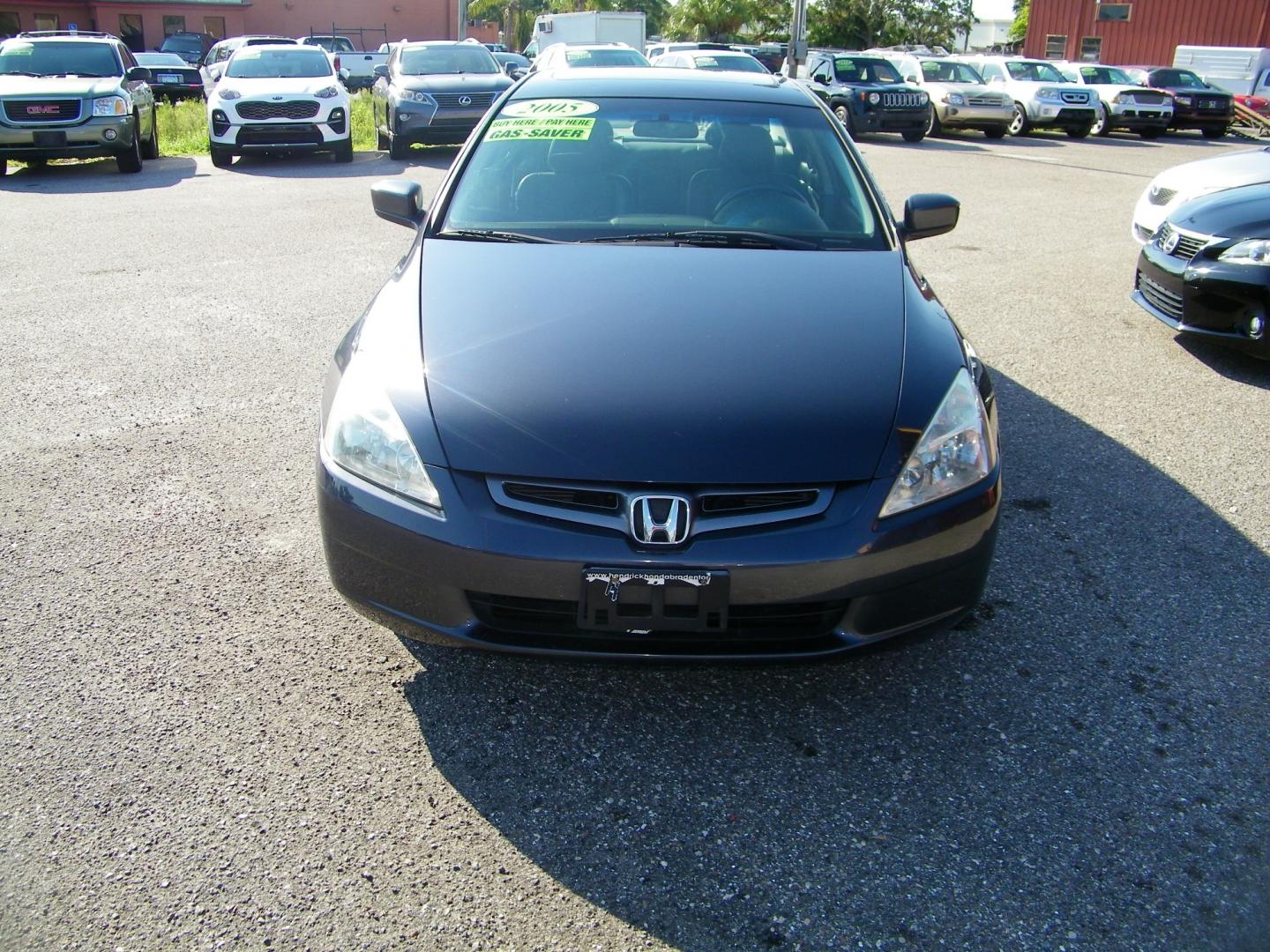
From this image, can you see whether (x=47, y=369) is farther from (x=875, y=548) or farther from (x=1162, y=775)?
(x=1162, y=775)

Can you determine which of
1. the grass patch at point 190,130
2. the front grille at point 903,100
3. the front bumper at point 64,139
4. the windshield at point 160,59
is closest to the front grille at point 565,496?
the front bumper at point 64,139

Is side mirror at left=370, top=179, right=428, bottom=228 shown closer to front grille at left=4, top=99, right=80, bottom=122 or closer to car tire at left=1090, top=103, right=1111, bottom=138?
front grille at left=4, top=99, right=80, bottom=122

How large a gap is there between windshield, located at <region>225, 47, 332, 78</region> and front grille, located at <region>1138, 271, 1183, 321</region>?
12.6m

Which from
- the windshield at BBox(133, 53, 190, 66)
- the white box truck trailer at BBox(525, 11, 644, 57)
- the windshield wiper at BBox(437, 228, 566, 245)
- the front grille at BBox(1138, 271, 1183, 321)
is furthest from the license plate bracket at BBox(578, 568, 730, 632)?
the windshield at BBox(133, 53, 190, 66)

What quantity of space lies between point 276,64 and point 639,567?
15.5 meters

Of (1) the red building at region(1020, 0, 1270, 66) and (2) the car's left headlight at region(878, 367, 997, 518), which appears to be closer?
(2) the car's left headlight at region(878, 367, 997, 518)

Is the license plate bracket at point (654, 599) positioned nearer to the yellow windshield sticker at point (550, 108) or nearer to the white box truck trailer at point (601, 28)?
the yellow windshield sticker at point (550, 108)

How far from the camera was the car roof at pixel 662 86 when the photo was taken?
4.51 meters

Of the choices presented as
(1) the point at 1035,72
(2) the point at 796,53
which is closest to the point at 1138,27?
(1) the point at 1035,72

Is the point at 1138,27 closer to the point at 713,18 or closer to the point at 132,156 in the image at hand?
the point at 713,18

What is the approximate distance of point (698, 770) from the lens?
2.73 meters

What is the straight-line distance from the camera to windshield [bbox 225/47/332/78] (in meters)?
15.6

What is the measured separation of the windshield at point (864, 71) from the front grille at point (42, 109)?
14.5 m

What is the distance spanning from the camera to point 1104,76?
2547 cm
